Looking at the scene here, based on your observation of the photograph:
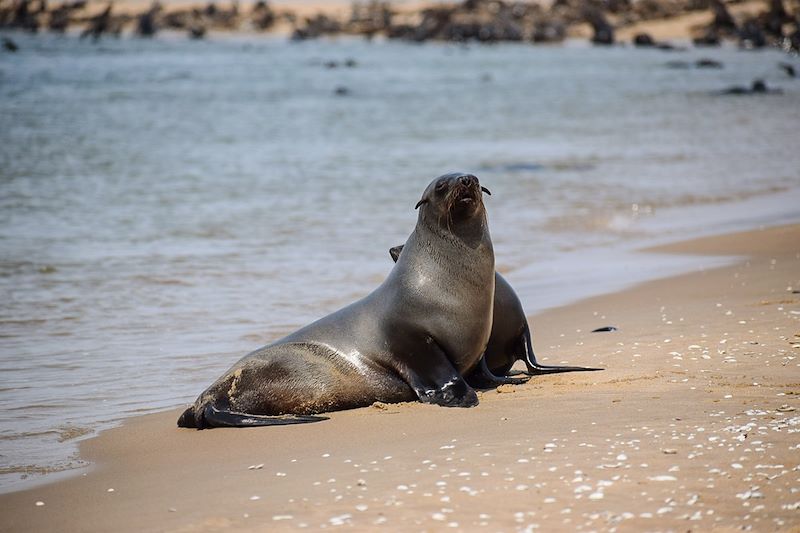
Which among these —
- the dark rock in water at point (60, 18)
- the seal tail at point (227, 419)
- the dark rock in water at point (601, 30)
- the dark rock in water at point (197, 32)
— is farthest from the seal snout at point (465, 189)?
the dark rock in water at point (60, 18)

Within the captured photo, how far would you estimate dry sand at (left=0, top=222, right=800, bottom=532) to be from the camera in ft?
12.4

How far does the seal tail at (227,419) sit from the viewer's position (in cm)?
554

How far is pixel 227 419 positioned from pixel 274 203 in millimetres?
9692

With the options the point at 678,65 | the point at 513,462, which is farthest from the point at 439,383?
the point at 678,65

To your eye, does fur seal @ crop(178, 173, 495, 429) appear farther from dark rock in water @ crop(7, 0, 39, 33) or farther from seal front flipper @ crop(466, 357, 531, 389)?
dark rock in water @ crop(7, 0, 39, 33)

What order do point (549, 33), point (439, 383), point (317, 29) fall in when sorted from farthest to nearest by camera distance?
point (317, 29), point (549, 33), point (439, 383)

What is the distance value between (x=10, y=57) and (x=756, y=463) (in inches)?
2226

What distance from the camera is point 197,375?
6.86 m

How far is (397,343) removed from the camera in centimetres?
588

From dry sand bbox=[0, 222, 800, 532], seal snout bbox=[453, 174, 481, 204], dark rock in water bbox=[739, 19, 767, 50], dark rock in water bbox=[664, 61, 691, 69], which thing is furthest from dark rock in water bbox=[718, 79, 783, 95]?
dark rock in water bbox=[739, 19, 767, 50]

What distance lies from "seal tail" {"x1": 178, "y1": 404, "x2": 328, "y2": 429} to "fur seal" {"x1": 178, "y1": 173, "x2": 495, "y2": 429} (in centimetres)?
4

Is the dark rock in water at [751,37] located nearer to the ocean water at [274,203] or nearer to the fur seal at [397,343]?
the ocean water at [274,203]

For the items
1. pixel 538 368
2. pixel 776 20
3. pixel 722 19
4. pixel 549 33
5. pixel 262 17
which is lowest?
pixel 538 368

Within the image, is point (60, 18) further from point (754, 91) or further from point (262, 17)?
point (754, 91)
